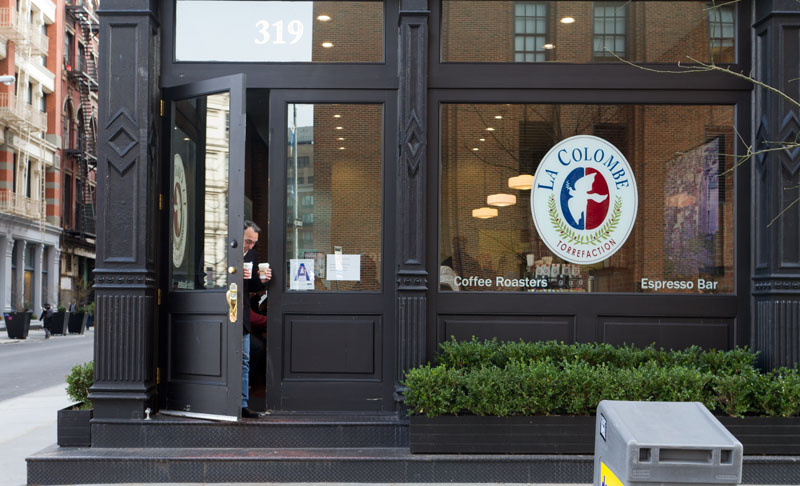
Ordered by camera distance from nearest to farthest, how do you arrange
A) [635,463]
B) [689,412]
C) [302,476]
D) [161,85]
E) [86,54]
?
[635,463], [689,412], [302,476], [161,85], [86,54]

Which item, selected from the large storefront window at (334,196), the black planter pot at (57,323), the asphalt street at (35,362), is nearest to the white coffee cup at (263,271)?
the large storefront window at (334,196)

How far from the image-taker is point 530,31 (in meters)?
7.94

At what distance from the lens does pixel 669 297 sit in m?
7.79

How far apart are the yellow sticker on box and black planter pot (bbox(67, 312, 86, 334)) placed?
35.0 metres

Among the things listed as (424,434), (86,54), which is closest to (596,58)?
(424,434)

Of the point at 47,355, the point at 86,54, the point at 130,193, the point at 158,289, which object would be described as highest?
the point at 86,54

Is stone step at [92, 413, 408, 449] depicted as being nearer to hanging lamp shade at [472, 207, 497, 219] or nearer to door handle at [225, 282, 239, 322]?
door handle at [225, 282, 239, 322]

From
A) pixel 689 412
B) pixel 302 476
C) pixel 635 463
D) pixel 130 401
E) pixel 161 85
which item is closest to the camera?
pixel 635 463

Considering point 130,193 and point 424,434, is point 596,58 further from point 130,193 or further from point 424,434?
point 130,193

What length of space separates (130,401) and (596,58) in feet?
17.4

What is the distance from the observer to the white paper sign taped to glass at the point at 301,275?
25.8 ft

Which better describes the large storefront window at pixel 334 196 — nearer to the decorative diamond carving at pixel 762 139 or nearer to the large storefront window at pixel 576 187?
the large storefront window at pixel 576 187

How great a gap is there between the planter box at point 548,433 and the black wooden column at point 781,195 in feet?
2.69

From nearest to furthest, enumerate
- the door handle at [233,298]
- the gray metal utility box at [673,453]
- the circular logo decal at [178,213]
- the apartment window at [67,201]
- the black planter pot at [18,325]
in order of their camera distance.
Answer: the gray metal utility box at [673,453], the door handle at [233,298], the circular logo decal at [178,213], the black planter pot at [18,325], the apartment window at [67,201]
